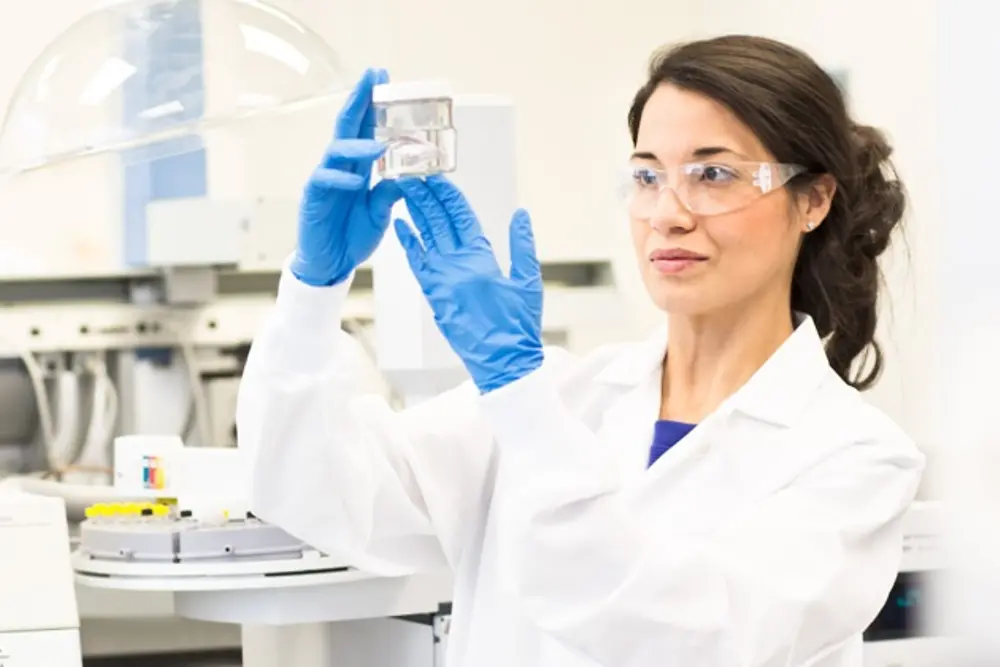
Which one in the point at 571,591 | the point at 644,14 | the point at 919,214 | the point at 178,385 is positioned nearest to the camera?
the point at 571,591

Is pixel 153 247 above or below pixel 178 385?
above

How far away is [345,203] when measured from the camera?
1.20 metres

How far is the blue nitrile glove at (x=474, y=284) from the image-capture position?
1.09m

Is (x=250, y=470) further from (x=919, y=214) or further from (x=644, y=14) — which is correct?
(x=644, y=14)

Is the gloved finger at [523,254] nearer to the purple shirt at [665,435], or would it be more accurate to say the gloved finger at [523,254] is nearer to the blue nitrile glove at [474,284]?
the blue nitrile glove at [474,284]

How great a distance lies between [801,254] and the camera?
143cm

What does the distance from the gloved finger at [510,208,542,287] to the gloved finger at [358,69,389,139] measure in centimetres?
15

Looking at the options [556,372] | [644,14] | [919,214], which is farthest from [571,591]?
[644,14]

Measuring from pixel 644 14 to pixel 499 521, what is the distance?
266 cm

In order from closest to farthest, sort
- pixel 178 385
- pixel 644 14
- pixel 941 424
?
1. pixel 941 424
2. pixel 178 385
3. pixel 644 14

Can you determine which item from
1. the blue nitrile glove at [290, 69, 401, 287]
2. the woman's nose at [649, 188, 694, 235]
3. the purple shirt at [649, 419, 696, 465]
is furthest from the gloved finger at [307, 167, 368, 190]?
the purple shirt at [649, 419, 696, 465]

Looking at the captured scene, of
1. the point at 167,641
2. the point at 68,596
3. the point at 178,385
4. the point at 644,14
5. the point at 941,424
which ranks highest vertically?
the point at 644,14

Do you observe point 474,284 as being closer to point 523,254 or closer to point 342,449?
point 523,254

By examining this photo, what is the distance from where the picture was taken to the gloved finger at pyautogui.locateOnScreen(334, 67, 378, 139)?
3.89 ft
